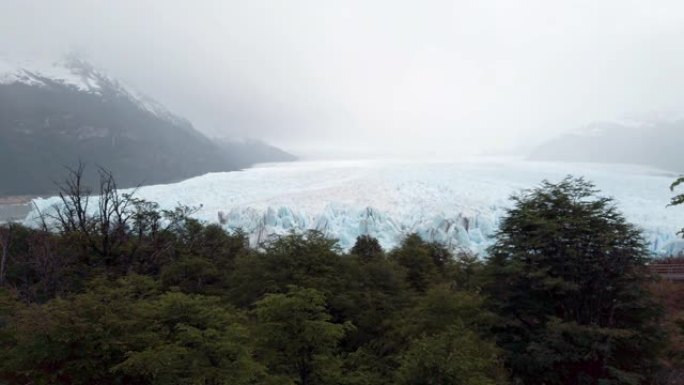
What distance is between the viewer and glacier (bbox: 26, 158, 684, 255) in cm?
2860

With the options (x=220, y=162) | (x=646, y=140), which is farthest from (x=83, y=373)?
(x=220, y=162)

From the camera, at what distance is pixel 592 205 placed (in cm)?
1163

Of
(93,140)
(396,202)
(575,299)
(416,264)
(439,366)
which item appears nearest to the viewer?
(439,366)

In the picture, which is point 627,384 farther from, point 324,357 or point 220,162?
point 220,162

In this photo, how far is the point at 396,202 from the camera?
33.7 meters

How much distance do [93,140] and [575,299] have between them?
117035 mm

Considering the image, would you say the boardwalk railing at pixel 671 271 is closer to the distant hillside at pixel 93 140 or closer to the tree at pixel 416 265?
the tree at pixel 416 265

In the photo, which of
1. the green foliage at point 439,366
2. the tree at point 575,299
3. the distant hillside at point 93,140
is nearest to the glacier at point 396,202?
the tree at point 575,299

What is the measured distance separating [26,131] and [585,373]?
120 metres

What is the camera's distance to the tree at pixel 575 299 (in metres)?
10.3

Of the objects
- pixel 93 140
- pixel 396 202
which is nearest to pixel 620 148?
pixel 396 202

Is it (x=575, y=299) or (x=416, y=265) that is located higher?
(x=575, y=299)

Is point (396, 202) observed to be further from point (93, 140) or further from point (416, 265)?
point (93, 140)

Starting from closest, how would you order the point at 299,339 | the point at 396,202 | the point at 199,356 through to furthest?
the point at 199,356 → the point at 299,339 → the point at 396,202
